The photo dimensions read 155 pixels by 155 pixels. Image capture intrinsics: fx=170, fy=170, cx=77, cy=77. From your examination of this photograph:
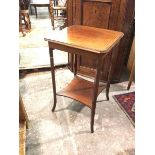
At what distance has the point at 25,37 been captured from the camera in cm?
325

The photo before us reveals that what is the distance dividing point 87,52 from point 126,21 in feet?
2.71

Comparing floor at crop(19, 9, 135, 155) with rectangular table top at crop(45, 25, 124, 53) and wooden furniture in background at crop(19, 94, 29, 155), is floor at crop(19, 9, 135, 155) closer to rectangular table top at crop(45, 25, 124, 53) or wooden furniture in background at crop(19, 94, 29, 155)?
wooden furniture in background at crop(19, 94, 29, 155)

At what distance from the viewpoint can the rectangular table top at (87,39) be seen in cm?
111

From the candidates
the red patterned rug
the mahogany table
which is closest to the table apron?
the mahogany table

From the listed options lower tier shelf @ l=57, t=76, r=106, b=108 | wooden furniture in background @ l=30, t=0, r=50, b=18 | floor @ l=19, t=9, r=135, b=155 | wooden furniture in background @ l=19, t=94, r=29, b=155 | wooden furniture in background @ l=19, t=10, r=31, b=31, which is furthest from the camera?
wooden furniture in background @ l=30, t=0, r=50, b=18

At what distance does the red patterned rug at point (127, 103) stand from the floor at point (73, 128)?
5 centimetres

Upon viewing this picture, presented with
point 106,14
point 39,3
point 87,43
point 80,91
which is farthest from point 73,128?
point 39,3

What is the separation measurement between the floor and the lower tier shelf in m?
0.20

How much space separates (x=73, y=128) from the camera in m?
1.52

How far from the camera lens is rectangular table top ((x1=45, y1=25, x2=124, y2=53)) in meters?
1.11

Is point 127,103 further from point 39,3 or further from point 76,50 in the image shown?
point 39,3

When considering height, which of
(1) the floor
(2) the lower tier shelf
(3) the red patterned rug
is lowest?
(1) the floor
